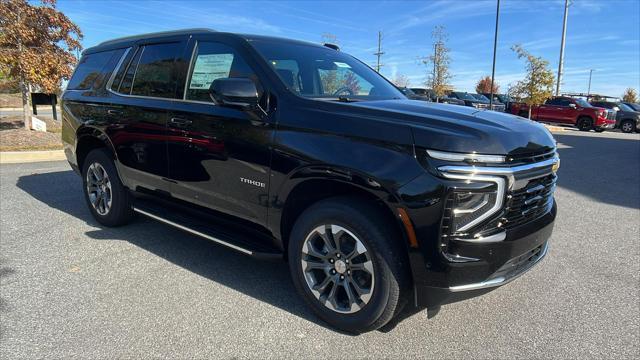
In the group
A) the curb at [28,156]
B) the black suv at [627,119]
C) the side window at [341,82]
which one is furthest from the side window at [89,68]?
the black suv at [627,119]

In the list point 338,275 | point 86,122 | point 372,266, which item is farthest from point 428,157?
point 86,122

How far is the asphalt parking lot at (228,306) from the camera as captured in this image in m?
2.79

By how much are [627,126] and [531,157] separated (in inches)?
1146

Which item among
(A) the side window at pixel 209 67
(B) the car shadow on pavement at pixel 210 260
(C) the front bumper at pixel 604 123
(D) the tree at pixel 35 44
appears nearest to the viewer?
(B) the car shadow on pavement at pixel 210 260

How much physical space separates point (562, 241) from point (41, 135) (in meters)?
11.9

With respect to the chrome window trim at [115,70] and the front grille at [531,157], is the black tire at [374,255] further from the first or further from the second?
the chrome window trim at [115,70]

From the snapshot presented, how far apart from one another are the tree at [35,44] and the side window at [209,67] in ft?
30.5

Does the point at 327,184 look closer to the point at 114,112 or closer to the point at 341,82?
the point at 341,82

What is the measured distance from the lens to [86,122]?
495 cm

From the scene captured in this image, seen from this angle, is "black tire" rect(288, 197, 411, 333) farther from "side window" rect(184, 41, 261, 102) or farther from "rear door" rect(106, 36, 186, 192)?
"rear door" rect(106, 36, 186, 192)

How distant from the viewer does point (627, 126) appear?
2628 cm

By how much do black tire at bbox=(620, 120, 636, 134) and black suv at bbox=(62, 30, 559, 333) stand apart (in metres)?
28.0

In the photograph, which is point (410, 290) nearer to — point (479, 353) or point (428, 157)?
point (479, 353)

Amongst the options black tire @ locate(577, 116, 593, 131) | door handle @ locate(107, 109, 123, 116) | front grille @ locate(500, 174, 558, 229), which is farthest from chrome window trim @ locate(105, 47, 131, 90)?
black tire @ locate(577, 116, 593, 131)
